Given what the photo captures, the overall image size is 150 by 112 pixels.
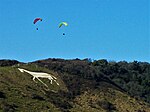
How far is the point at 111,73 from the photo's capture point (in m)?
180

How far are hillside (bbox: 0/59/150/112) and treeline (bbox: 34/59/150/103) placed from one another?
625 mm

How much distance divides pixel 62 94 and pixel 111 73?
243ft

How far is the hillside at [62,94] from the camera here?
307ft

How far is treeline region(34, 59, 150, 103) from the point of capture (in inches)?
5241

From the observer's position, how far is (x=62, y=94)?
108 meters

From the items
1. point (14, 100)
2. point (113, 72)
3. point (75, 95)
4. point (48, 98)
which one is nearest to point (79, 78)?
point (75, 95)

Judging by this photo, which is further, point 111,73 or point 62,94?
point 111,73

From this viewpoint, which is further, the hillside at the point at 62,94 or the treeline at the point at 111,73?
the treeline at the point at 111,73

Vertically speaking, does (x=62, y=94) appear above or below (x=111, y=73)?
below

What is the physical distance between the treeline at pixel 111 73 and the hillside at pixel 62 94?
625mm

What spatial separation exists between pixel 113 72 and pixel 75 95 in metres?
72.0

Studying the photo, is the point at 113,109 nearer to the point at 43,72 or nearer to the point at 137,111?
the point at 137,111

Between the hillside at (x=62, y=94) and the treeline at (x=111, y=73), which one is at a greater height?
the treeline at (x=111, y=73)

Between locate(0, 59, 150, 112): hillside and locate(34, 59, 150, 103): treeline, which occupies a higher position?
locate(34, 59, 150, 103): treeline
